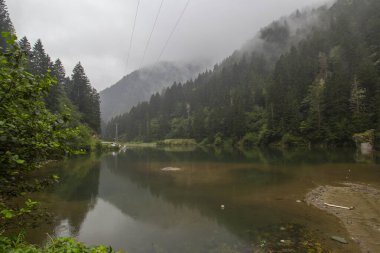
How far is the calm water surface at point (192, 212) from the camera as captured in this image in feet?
45.2

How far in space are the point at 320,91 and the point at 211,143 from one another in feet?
163

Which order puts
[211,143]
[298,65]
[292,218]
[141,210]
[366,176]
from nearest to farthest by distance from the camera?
[292,218]
[141,210]
[366,176]
[298,65]
[211,143]

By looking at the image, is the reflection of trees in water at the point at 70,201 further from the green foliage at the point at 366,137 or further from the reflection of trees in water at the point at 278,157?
the green foliage at the point at 366,137

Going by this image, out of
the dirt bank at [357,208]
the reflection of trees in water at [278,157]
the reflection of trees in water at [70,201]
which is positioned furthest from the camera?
the reflection of trees in water at [278,157]

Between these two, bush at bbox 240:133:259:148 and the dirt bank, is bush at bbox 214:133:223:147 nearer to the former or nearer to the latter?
bush at bbox 240:133:259:148

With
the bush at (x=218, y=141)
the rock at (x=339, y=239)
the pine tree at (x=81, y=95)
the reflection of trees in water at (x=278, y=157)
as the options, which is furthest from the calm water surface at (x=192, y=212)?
the bush at (x=218, y=141)

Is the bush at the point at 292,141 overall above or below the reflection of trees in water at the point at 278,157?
above

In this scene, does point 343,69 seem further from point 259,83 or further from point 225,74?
point 225,74

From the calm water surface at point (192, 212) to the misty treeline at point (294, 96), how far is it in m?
46.9

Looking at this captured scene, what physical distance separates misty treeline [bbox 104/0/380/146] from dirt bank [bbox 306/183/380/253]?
4899 cm

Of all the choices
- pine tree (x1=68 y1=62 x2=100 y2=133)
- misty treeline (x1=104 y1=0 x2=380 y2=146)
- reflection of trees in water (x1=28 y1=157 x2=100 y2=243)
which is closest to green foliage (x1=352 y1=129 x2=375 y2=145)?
misty treeline (x1=104 y1=0 x2=380 y2=146)

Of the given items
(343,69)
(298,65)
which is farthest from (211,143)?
(343,69)

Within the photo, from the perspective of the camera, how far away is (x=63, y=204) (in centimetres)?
2008

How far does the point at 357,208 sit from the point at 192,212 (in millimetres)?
10991
